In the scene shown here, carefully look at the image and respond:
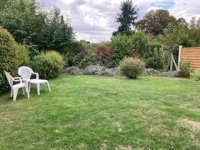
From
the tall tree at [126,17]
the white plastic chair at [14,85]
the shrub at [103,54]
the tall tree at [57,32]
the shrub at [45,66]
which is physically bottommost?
the white plastic chair at [14,85]

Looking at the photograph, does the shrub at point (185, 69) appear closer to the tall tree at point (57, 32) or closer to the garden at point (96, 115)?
the garden at point (96, 115)

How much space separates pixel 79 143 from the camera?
269 cm

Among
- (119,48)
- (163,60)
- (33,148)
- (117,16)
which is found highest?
(117,16)

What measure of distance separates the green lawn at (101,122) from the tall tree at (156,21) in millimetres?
24185

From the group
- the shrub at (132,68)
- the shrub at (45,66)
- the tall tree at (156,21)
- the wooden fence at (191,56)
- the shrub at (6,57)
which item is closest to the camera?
the shrub at (6,57)

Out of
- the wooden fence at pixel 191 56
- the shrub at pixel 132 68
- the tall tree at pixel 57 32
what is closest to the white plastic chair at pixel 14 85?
the shrub at pixel 132 68

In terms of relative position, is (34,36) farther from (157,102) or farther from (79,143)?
(79,143)

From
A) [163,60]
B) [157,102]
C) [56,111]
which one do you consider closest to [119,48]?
[163,60]

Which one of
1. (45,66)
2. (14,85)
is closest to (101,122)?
(14,85)

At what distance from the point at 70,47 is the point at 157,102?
945 cm

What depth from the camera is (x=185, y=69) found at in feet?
32.6

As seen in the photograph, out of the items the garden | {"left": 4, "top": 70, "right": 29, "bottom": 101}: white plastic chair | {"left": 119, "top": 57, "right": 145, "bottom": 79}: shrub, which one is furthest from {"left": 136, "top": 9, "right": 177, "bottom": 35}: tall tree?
{"left": 4, "top": 70, "right": 29, "bottom": 101}: white plastic chair

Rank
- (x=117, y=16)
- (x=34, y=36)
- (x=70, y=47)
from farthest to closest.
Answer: (x=117, y=16)
(x=70, y=47)
(x=34, y=36)

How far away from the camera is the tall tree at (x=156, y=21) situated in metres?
27.1
